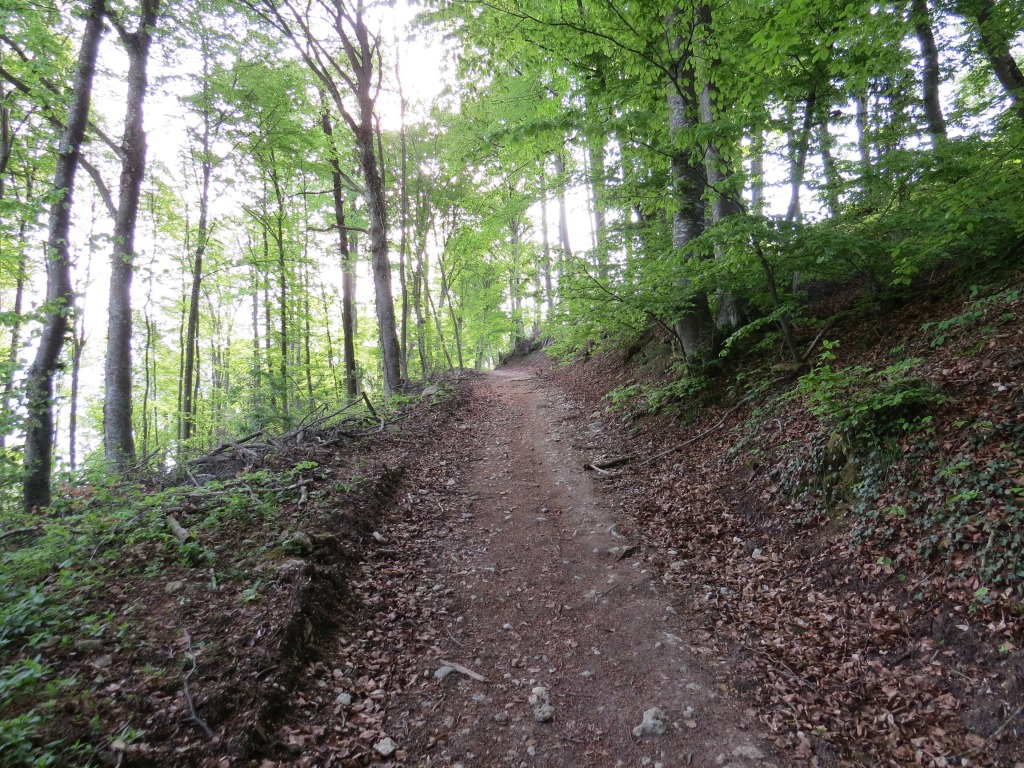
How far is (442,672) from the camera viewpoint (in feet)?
11.8

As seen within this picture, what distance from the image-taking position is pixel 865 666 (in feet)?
10.6

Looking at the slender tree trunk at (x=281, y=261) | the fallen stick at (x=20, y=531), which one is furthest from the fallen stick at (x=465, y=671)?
the slender tree trunk at (x=281, y=261)

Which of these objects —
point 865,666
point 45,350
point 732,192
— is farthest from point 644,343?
point 45,350

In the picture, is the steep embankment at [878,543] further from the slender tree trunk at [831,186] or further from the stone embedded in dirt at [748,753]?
the slender tree trunk at [831,186]

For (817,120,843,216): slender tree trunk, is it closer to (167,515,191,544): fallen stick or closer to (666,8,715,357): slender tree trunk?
(666,8,715,357): slender tree trunk

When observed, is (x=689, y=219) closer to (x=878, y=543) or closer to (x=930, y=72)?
(x=930, y=72)

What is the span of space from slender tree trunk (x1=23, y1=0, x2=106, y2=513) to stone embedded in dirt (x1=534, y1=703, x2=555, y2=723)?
243 inches

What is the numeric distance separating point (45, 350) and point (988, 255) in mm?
11809

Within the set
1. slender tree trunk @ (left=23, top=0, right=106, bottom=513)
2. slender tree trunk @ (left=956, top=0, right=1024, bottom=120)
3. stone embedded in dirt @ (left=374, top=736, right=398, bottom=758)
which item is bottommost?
stone embedded in dirt @ (left=374, top=736, right=398, bottom=758)

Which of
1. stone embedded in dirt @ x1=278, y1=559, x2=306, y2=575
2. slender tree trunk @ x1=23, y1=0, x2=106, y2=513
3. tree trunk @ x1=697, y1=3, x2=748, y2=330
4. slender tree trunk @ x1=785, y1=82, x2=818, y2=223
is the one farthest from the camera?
slender tree trunk @ x1=785, y1=82, x2=818, y2=223

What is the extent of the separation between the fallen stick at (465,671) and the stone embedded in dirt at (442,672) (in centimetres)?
3

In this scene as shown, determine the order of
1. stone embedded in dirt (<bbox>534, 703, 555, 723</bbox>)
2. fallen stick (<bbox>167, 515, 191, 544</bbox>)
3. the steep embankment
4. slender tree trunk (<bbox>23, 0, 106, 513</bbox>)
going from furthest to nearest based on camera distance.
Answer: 1. slender tree trunk (<bbox>23, 0, 106, 513</bbox>)
2. fallen stick (<bbox>167, 515, 191, 544</bbox>)
3. stone embedded in dirt (<bbox>534, 703, 555, 723</bbox>)
4. the steep embankment

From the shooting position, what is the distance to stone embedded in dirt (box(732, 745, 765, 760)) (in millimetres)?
2744

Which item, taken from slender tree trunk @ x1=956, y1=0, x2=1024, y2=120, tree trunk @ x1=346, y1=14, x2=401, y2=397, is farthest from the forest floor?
tree trunk @ x1=346, y1=14, x2=401, y2=397
